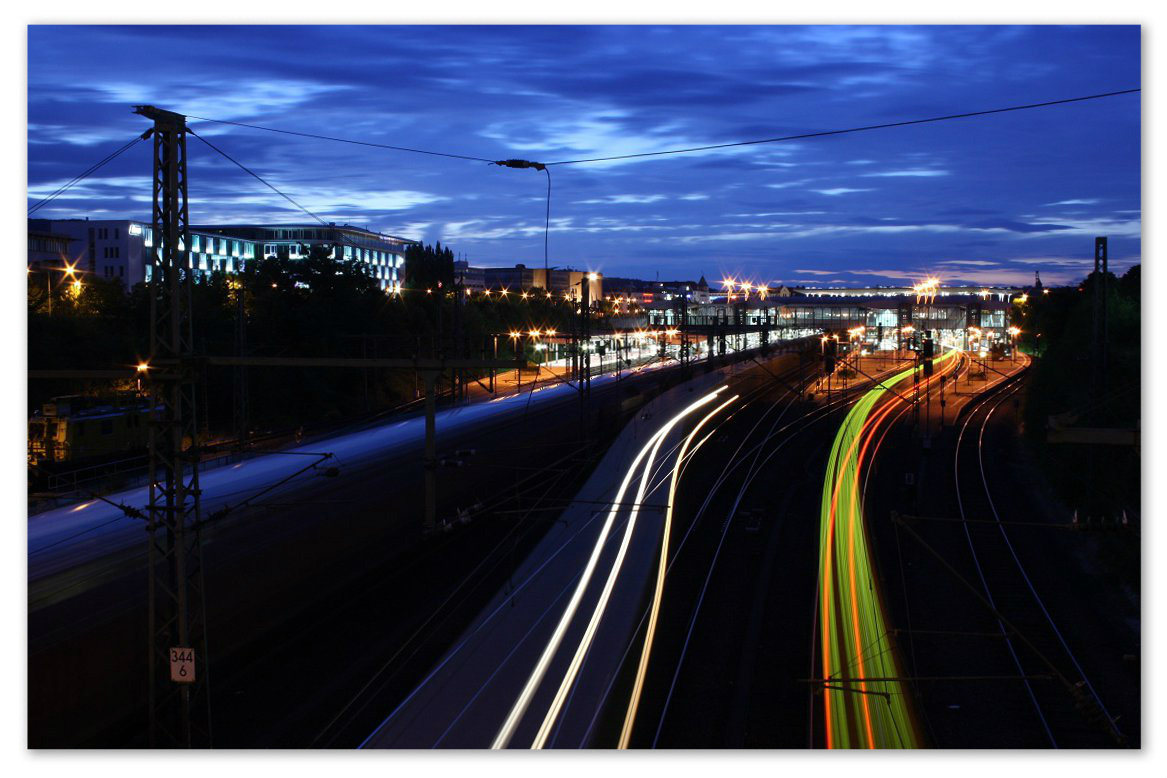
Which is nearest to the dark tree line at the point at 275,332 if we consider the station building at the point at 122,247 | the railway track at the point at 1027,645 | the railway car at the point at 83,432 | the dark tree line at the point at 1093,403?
the station building at the point at 122,247

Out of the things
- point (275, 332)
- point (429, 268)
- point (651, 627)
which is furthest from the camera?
point (429, 268)

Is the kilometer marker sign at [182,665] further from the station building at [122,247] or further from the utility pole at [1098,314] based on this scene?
the station building at [122,247]

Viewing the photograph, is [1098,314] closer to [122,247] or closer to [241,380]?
[241,380]

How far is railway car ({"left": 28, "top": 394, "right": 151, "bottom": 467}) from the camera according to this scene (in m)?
18.3

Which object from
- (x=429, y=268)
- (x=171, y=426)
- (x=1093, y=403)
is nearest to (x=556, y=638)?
(x=171, y=426)

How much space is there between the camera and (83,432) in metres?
18.8

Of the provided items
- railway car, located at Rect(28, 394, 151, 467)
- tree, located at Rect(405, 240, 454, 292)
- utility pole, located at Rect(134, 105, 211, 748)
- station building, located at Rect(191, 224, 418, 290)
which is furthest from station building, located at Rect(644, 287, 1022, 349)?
utility pole, located at Rect(134, 105, 211, 748)

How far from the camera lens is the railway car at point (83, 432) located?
60.1 ft

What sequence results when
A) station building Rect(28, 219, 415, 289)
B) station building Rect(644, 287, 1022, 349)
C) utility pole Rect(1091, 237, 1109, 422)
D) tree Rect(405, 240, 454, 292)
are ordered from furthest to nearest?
station building Rect(644, 287, 1022, 349), tree Rect(405, 240, 454, 292), station building Rect(28, 219, 415, 289), utility pole Rect(1091, 237, 1109, 422)

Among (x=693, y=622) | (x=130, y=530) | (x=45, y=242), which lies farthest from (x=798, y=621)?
(x=45, y=242)

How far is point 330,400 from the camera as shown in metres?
31.5

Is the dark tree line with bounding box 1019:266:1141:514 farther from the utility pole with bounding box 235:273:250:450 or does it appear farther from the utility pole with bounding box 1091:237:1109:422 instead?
the utility pole with bounding box 235:273:250:450

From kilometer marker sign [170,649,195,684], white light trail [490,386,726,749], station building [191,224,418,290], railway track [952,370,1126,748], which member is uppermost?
station building [191,224,418,290]

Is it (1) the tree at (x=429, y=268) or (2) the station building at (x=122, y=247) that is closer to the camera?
(2) the station building at (x=122, y=247)
